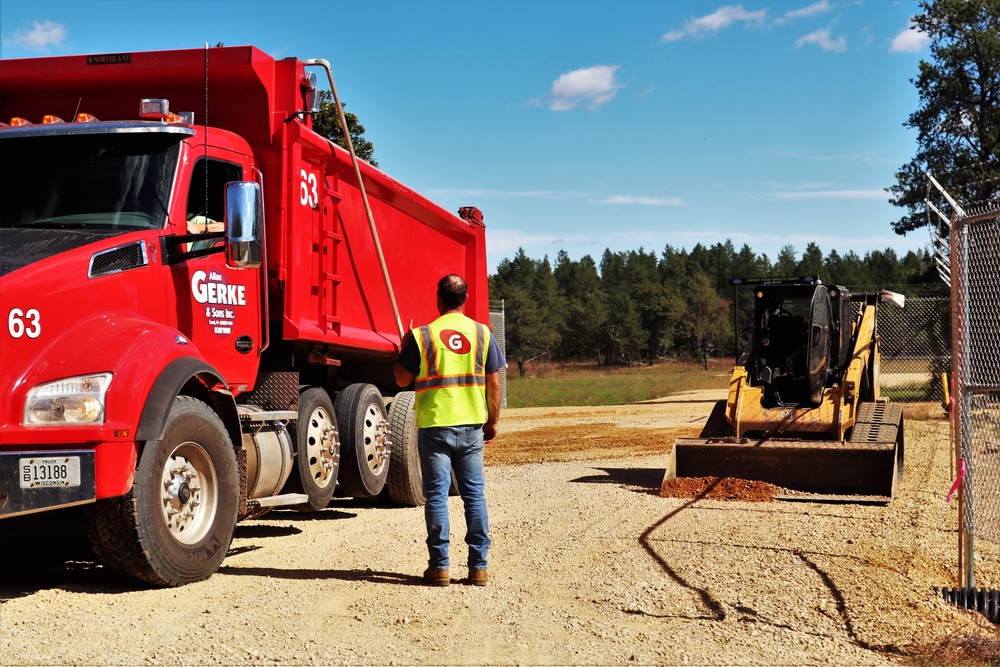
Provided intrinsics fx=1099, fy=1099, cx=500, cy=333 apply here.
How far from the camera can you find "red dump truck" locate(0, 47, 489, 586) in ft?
18.7

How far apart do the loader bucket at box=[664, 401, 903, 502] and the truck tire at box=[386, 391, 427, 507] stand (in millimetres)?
2616

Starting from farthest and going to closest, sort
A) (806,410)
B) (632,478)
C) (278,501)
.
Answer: (632,478), (806,410), (278,501)

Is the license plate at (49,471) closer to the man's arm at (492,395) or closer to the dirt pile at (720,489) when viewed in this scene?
the man's arm at (492,395)

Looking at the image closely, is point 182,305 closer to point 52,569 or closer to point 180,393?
point 180,393

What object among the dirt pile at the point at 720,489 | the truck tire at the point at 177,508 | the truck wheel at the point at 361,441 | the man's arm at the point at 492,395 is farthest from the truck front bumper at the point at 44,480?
the dirt pile at the point at 720,489

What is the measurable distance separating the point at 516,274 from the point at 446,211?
116214mm

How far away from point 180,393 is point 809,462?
697 cm

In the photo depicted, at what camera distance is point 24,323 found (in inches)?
223

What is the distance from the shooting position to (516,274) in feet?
421

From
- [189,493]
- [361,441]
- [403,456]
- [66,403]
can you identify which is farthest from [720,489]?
[66,403]

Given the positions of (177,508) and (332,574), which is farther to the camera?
(332,574)

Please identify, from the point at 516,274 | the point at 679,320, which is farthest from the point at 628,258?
the point at 679,320

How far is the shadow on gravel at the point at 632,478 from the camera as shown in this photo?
11789 millimetres

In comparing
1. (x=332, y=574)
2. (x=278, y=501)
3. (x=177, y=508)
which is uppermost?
(x=177, y=508)
